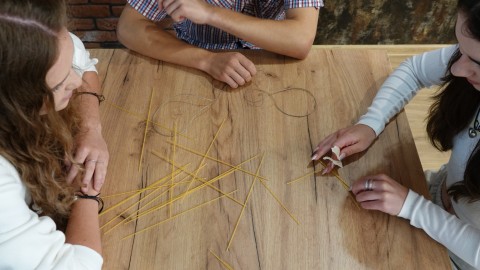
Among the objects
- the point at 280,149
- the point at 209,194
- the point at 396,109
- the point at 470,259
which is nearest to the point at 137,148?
the point at 209,194

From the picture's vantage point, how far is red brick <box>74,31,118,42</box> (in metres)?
2.64

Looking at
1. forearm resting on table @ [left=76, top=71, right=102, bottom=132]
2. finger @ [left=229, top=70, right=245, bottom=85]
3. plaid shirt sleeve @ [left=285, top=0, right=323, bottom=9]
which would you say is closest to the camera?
forearm resting on table @ [left=76, top=71, right=102, bottom=132]

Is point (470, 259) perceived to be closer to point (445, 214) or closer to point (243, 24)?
point (445, 214)

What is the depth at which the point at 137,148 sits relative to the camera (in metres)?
1.08

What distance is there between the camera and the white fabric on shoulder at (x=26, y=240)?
734mm

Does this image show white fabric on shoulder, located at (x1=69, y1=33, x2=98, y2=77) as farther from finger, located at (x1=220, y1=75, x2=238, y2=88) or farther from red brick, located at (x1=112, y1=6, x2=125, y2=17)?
red brick, located at (x1=112, y1=6, x2=125, y2=17)

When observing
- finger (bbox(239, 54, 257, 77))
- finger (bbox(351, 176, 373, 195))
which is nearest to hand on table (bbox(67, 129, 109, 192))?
finger (bbox(239, 54, 257, 77))

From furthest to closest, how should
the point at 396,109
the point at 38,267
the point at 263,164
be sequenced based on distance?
1. the point at 396,109
2. the point at 263,164
3. the point at 38,267

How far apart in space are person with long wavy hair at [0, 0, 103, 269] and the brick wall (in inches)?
69.3

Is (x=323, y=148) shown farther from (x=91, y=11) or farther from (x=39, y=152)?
(x=91, y=11)

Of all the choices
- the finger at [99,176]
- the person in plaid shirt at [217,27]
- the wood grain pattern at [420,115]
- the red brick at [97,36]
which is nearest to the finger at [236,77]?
the person in plaid shirt at [217,27]

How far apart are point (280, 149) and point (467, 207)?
1.65 feet

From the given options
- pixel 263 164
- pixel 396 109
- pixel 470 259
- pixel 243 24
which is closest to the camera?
pixel 470 259

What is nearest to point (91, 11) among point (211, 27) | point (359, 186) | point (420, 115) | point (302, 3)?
point (211, 27)
